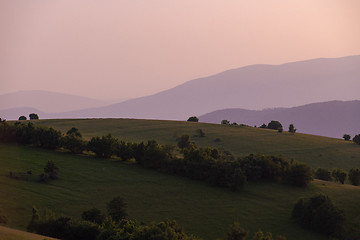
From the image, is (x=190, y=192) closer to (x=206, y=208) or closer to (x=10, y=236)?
(x=206, y=208)

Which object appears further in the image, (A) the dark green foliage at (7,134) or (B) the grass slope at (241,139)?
(B) the grass slope at (241,139)

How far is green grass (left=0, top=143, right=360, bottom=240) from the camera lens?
58344mm

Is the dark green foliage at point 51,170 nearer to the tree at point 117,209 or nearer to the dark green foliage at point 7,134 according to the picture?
the tree at point 117,209

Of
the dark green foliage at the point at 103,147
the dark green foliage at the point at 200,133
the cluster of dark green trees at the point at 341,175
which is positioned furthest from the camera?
the dark green foliage at the point at 200,133

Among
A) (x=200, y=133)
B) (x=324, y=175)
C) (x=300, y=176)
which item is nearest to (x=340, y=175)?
(x=324, y=175)

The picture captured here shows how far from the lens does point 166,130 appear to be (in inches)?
5605

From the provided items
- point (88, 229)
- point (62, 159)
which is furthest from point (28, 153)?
point (88, 229)

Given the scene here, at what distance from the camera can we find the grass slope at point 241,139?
117 m

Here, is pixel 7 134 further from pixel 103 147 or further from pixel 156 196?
pixel 156 196

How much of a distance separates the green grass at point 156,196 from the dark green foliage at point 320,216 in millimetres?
1641

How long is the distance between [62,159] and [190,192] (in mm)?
31409

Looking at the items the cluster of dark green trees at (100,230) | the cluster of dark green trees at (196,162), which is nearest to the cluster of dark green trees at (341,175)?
the cluster of dark green trees at (196,162)

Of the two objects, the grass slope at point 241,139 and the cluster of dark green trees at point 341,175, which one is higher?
the grass slope at point 241,139

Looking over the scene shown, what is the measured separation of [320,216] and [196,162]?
27.4 m
